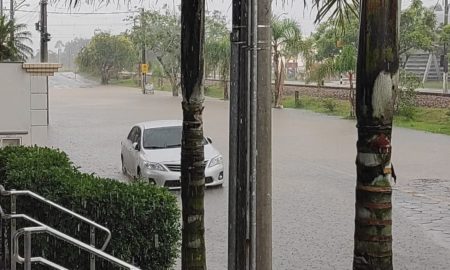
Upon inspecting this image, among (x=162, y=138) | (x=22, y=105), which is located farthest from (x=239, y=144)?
(x=162, y=138)

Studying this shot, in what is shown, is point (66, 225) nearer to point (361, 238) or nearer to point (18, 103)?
point (361, 238)

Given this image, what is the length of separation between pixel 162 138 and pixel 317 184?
343 centimetres

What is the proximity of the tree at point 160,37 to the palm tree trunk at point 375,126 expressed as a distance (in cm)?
4359

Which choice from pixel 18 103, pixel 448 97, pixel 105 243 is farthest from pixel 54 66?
pixel 448 97

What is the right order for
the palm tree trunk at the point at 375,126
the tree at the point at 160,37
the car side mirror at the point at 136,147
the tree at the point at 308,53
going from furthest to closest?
1. the tree at the point at 160,37
2. the tree at the point at 308,53
3. the car side mirror at the point at 136,147
4. the palm tree trunk at the point at 375,126

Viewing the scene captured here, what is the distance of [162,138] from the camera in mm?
15680

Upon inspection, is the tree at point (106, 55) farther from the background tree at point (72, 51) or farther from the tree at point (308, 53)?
the tree at point (308, 53)

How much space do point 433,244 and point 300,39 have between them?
25.9 meters

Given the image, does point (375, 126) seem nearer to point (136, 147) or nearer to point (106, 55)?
point (136, 147)

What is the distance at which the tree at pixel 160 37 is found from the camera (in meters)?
47.0

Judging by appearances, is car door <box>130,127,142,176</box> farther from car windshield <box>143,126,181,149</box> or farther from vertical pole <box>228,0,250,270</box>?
vertical pole <box>228,0,250,270</box>

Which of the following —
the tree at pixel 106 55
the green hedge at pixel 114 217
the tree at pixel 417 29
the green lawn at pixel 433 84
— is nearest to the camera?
the green hedge at pixel 114 217

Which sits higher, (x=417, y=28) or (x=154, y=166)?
(x=417, y=28)

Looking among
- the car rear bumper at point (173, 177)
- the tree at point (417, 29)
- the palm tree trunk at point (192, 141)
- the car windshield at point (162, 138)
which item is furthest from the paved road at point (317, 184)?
the tree at point (417, 29)
